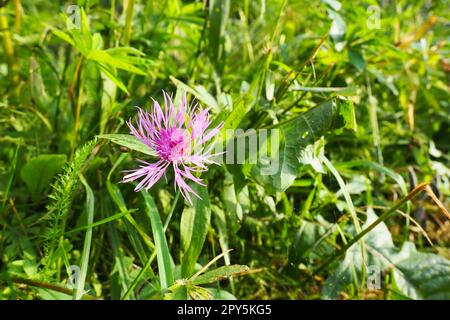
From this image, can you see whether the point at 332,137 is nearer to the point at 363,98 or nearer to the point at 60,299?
the point at 363,98

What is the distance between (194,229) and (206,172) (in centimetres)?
11

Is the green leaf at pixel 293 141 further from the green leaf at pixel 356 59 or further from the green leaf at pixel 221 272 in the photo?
the green leaf at pixel 356 59

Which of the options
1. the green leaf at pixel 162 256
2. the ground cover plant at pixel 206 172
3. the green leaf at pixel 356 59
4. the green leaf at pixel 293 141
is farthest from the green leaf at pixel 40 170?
the green leaf at pixel 356 59

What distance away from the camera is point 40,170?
0.83 meters

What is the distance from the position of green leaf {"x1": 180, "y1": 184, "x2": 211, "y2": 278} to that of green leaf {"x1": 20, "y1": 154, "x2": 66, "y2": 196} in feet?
0.73

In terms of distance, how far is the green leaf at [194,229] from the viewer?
0.71 meters

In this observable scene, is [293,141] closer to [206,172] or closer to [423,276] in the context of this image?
[206,172]

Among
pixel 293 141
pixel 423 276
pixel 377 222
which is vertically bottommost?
pixel 423 276

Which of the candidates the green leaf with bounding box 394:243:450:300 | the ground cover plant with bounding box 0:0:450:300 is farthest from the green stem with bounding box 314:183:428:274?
the green leaf with bounding box 394:243:450:300

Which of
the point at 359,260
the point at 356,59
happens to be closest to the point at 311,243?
the point at 359,260

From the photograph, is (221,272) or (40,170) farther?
(40,170)

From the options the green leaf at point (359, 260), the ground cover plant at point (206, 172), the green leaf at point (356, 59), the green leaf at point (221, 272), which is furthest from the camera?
the green leaf at point (356, 59)

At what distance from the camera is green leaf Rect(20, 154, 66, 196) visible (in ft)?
2.65
